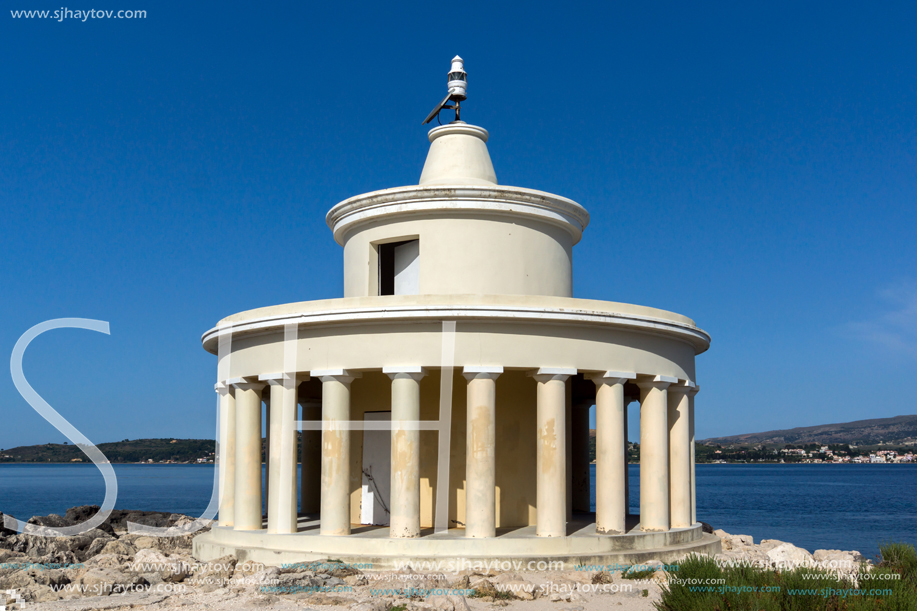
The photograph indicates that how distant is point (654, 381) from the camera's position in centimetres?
1844

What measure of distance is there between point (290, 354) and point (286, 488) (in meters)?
2.76

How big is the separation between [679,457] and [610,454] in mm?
2721

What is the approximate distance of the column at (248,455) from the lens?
18656 mm

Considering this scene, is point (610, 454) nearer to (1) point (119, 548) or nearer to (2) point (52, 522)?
(1) point (119, 548)

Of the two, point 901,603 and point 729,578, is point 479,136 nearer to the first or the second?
point 729,578

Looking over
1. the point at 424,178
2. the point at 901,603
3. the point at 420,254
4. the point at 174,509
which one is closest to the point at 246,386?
the point at 420,254

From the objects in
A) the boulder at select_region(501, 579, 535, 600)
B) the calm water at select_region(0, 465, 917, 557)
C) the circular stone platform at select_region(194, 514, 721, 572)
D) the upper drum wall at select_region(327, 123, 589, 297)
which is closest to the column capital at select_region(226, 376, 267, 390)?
the circular stone platform at select_region(194, 514, 721, 572)

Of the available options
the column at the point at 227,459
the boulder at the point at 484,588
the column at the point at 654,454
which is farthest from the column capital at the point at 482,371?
the column at the point at 227,459

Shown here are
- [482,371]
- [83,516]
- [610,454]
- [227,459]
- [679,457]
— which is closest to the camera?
[482,371]

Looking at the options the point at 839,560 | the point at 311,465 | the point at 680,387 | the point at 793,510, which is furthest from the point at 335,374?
the point at 793,510

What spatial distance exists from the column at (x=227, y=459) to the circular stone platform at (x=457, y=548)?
1863 mm

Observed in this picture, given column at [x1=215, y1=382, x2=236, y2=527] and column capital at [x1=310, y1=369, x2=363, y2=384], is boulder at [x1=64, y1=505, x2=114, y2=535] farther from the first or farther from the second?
column capital at [x1=310, y1=369, x2=363, y2=384]

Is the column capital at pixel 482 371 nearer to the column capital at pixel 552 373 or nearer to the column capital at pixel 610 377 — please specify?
the column capital at pixel 552 373

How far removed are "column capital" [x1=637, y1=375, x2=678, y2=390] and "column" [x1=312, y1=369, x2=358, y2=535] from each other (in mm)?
6261
